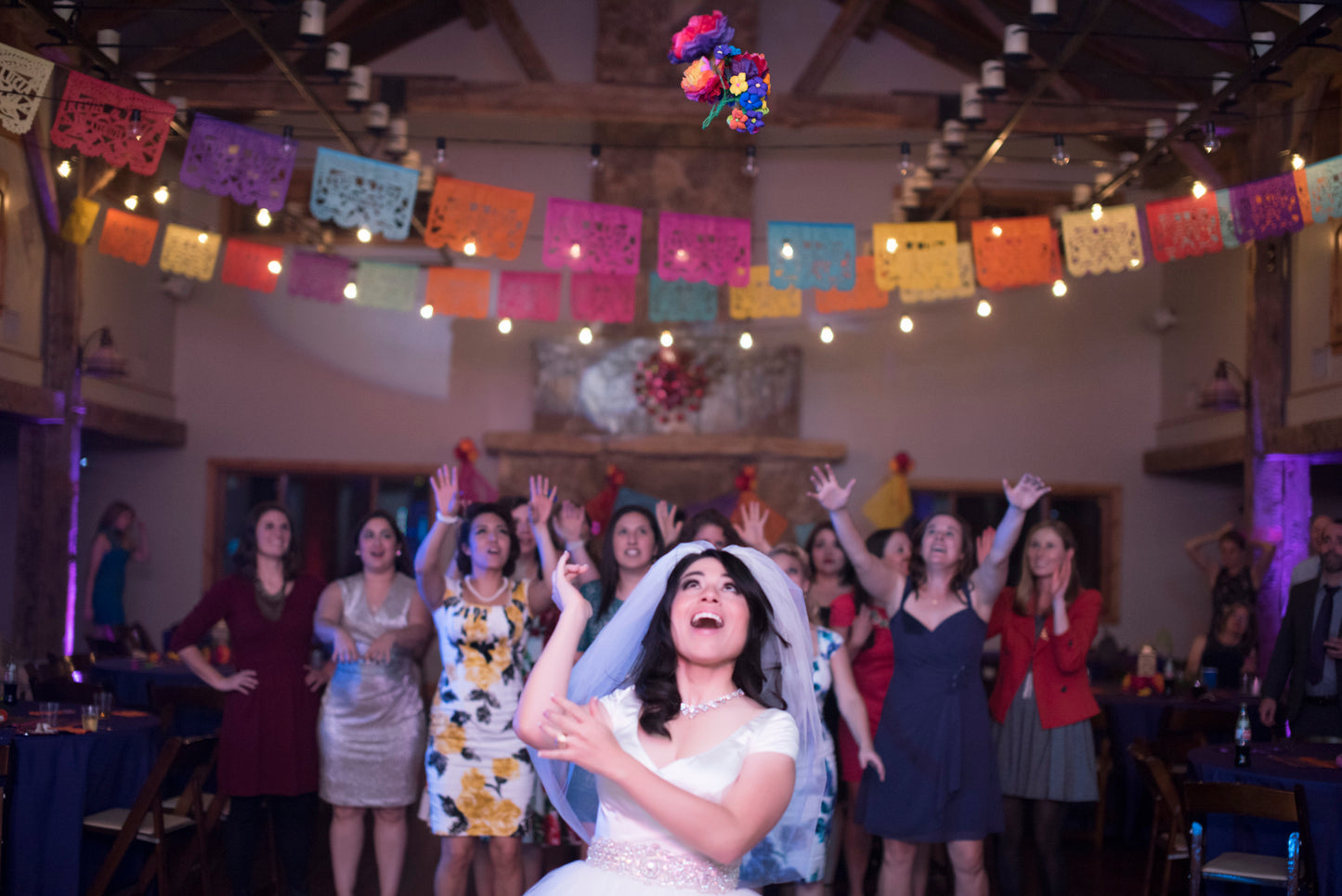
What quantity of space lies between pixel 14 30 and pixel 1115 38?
6.94m

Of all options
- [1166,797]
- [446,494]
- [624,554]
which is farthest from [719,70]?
[1166,797]

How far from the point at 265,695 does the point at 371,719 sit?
1.25 ft

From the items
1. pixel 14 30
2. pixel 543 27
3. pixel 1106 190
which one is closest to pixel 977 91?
pixel 1106 190

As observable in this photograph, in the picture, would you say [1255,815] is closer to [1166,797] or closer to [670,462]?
[1166,797]

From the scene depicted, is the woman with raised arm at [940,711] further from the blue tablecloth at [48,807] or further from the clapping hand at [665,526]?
the blue tablecloth at [48,807]

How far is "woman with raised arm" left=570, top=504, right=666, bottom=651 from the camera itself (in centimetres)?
416

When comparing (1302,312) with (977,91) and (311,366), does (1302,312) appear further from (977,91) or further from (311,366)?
(311,366)

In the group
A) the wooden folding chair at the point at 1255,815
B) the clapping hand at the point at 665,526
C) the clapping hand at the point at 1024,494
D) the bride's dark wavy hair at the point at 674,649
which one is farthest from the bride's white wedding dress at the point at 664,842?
the wooden folding chair at the point at 1255,815

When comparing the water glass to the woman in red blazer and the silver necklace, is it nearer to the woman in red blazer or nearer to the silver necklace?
the silver necklace

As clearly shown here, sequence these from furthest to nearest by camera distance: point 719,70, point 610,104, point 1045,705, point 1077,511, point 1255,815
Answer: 1. point 1077,511
2. point 610,104
3. point 1045,705
4. point 1255,815
5. point 719,70

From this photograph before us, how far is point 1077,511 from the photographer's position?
32.5ft

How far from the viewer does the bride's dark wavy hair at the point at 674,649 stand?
2.35 m

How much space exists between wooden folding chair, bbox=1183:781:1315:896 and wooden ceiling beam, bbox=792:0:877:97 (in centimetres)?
550

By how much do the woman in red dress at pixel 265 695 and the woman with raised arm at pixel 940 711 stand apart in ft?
6.56
